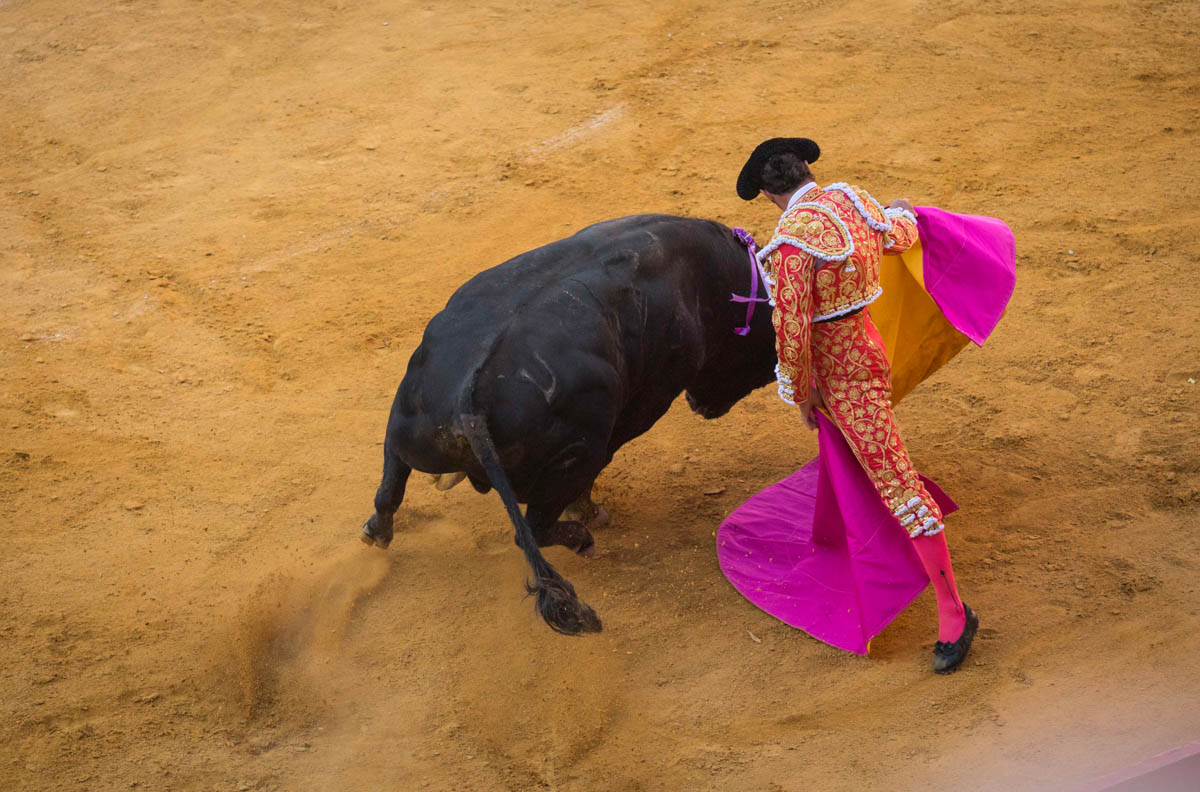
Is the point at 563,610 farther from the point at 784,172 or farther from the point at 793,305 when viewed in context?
the point at 784,172

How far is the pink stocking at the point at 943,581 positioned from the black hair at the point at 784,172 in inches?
49.3

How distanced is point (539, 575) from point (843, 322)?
1260 millimetres

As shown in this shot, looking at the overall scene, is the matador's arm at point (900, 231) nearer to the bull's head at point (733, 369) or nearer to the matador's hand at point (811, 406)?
the matador's hand at point (811, 406)

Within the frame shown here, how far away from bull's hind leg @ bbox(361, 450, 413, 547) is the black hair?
65.9 inches

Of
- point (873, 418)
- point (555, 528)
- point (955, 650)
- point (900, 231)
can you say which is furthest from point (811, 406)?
point (555, 528)

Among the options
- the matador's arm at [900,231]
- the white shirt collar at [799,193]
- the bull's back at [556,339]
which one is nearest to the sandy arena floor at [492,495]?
the bull's back at [556,339]

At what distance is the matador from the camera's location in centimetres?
321

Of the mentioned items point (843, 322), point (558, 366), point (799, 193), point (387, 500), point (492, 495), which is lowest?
point (492, 495)

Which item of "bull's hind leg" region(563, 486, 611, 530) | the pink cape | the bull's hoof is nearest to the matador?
the pink cape

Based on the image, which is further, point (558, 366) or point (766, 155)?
point (558, 366)

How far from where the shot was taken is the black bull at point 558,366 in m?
3.43

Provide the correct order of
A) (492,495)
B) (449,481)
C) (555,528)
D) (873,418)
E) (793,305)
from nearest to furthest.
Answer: (793,305) → (873,418) → (555,528) → (449,481) → (492,495)

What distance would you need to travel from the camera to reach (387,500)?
405 cm

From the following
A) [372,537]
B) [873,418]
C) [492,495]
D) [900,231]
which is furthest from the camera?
[492,495]
